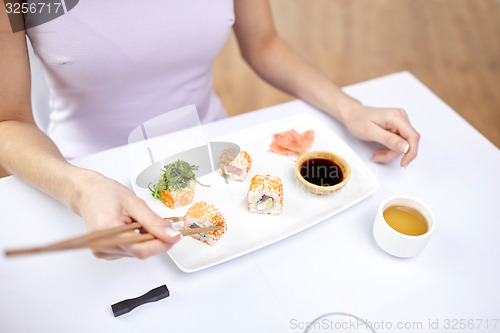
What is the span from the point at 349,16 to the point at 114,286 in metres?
3.13

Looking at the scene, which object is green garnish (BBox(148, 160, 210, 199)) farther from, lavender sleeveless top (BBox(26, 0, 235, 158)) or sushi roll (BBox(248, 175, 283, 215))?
lavender sleeveless top (BBox(26, 0, 235, 158))

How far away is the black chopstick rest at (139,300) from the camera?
0.85 metres

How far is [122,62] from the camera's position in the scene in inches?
46.0

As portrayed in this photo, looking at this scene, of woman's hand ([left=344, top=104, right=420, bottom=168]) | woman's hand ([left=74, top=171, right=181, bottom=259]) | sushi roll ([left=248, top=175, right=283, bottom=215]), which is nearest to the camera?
woman's hand ([left=74, top=171, right=181, bottom=259])

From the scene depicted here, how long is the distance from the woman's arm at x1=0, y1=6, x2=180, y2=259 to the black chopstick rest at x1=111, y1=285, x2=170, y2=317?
0.39ft

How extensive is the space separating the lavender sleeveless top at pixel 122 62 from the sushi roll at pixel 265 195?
50 cm

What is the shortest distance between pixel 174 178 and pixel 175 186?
0.02 m

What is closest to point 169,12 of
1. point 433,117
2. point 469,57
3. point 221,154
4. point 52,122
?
point 221,154

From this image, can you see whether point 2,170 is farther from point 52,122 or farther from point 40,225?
point 52,122

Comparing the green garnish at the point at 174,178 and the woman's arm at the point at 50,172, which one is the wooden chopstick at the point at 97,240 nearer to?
the woman's arm at the point at 50,172

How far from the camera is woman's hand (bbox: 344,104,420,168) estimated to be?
3.71 feet

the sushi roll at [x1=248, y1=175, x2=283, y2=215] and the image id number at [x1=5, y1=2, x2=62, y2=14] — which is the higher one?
the image id number at [x1=5, y1=2, x2=62, y2=14]
